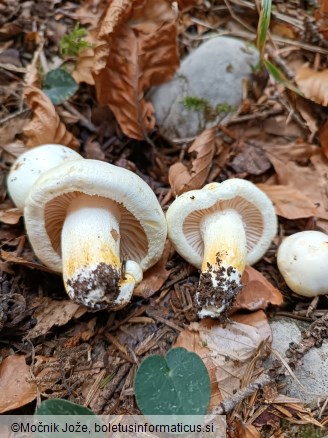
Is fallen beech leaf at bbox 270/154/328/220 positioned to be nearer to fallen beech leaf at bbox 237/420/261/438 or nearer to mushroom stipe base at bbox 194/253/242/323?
mushroom stipe base at bbox 194/253/242/323

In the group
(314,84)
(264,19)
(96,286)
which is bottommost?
(96,286)

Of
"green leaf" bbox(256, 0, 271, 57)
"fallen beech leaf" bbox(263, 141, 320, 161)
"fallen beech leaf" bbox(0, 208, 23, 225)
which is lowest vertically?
"fallen beech leaf" bbox(0, 208, 23, 225)

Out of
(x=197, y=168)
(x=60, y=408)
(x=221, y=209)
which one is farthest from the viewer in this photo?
(x=197, y=168)

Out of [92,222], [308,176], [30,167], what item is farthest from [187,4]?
[92,222]

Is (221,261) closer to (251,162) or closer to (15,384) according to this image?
(251,162)

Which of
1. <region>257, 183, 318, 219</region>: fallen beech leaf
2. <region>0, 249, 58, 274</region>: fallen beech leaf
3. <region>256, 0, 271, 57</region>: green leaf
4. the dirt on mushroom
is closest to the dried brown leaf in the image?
the dirt on mushroom

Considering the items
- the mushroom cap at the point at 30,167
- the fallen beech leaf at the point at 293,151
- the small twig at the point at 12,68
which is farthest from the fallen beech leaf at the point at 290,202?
the small twig at the point at 12,68

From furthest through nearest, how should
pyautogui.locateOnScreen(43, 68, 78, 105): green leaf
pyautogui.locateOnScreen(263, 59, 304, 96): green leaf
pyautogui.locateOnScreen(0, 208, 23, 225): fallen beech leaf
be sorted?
pyautogui.locateOnScreen(43, 68, 78, 105): green leaf, pyautogui.locateOnScreen(263, 59, 304, 96): green leaf, pyautogui.locateOnScreen(0, 208, 23, 225): fallen beech leaf
